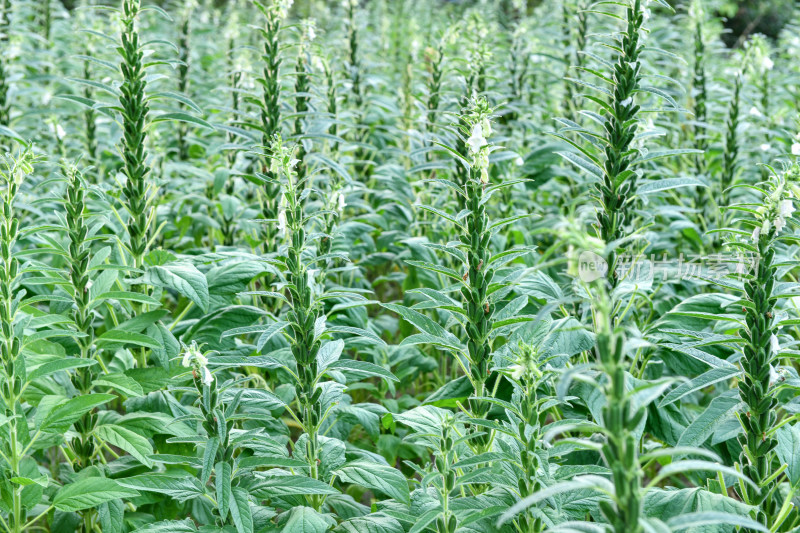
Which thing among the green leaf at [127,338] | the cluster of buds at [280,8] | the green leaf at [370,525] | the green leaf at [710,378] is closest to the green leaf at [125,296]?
the green leaf at [127,338]

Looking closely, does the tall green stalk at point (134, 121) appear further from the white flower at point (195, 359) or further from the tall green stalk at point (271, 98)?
the white flower at point (195, 359)

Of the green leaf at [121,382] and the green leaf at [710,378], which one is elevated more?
the green leaf at [710,378]

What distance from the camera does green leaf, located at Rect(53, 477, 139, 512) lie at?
7.18 ft

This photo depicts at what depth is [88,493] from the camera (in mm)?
2207

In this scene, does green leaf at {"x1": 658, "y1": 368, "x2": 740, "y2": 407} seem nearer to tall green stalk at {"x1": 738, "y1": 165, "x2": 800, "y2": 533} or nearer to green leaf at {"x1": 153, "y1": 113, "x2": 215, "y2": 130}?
tall green stalk at {"x1": 738, "y1": 165, "x2": 800, "y2": 533}

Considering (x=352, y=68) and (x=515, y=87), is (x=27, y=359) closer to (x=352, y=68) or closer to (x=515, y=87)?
(x=352, y=68)

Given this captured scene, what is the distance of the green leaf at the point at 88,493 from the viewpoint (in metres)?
2.19

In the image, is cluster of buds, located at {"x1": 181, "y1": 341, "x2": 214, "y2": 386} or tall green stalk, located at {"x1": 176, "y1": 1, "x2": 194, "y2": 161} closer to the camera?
cluster of buds, located at {"x1": 181, "y1": 341, "x2": 214, "y2": 386}

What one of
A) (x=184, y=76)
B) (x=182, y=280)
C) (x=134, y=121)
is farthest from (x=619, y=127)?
(x=184, y=76)

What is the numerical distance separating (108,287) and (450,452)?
4.75 feet

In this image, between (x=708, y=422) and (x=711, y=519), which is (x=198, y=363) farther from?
(x=708, y=422)

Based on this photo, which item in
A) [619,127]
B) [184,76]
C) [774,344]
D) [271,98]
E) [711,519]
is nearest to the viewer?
[711,519]

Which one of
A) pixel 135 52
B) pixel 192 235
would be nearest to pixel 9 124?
pixel 192 235

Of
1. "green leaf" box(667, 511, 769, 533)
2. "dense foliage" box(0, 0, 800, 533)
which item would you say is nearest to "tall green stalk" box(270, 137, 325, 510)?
"dense foliage" box(0, 0, 800, 533)
